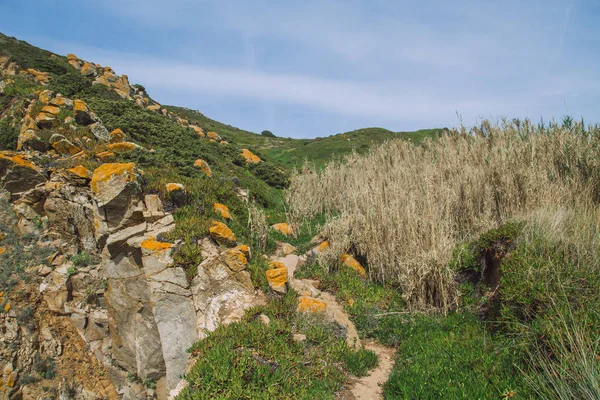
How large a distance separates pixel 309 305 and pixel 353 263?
2879 millimetres

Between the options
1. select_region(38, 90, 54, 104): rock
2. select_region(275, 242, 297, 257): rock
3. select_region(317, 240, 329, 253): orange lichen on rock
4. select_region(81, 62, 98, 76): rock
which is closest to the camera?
select_region(317, 240, 329, 253): orange lichen on rock

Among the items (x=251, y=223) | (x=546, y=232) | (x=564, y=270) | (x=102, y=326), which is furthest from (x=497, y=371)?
(x=102, y=326)

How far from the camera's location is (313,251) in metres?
10.4

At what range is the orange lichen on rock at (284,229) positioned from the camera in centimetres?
1238

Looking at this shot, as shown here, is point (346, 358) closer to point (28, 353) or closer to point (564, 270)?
point (564, 270)

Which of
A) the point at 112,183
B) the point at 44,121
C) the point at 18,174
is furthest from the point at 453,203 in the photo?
the point at 44,121

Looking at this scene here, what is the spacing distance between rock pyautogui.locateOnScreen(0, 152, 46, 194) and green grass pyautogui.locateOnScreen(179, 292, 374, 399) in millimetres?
7583

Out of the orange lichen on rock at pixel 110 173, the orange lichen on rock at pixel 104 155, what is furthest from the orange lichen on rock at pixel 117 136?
the orange lichen on rock at pixel 110 173

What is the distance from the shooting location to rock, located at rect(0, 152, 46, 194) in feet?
30.6

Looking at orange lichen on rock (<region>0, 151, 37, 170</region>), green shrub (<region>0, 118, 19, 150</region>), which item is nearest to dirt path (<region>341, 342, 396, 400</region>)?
orange lichen on rock (<region>0, 151, 37, 170</region>)

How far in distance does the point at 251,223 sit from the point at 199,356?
522cm

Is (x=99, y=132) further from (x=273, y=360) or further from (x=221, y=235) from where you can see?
(x=273, y=360)

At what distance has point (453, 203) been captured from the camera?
369 inches

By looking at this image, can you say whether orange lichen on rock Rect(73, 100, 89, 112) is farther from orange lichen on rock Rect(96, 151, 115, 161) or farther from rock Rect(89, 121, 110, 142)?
orange lichen on rock Rect(96, 151, 115, 161)
